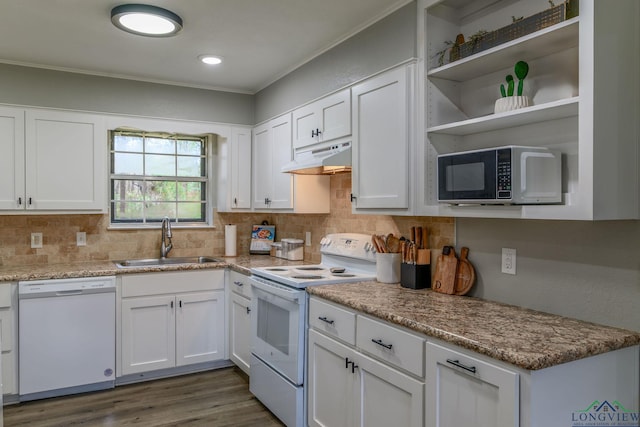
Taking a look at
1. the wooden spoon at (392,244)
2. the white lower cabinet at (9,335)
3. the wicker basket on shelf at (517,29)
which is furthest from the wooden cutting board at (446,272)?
the white lower cabinet at (9,335)

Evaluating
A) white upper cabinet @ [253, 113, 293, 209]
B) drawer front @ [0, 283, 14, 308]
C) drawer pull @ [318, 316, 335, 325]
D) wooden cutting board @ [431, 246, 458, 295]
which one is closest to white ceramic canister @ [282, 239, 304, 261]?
white upper cabinet @ [253, 113, 293, 209]

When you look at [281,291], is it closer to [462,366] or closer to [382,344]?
[382,344]

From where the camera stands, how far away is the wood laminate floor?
295cm

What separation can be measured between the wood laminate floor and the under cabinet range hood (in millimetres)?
1647

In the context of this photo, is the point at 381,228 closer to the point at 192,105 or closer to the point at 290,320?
the point at 290,320

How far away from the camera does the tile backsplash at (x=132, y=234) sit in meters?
3.54

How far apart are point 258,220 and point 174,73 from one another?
1599 mm

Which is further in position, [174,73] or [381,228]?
[174,73]

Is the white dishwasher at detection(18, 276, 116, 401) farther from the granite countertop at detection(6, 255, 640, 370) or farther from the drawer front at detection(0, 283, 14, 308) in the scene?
the granite countertop at detection(6, 255, 640, 370)

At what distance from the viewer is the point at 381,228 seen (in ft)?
10.2

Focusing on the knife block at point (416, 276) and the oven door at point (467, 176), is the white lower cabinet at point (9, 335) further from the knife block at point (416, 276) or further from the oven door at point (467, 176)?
Answer: the oven door at point (467, 176)

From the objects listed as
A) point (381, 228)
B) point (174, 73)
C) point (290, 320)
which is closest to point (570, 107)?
point (381, 228)

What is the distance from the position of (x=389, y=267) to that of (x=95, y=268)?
2.22 metres

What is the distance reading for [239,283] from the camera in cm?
363
